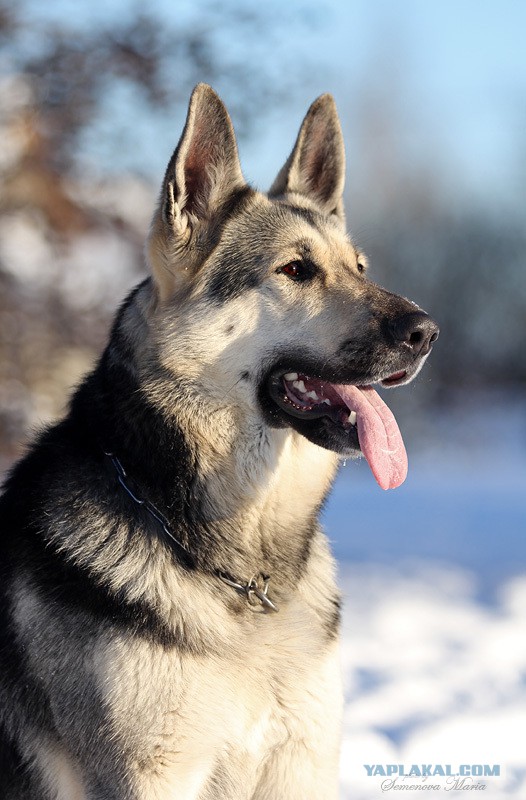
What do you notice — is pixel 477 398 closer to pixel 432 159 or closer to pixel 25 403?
pixel 432 159

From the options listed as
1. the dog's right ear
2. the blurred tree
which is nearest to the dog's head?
the dog's right ear

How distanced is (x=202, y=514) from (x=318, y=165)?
1.58 meters

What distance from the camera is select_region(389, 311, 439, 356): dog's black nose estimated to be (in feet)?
8.78

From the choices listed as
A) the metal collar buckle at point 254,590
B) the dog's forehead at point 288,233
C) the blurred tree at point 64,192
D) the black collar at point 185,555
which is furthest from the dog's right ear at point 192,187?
the blurred tree at point 64,192

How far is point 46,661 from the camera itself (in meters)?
2.46

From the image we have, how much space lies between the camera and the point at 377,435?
2.73 metres

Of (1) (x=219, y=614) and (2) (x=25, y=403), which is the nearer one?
(1) (x=219, y=614)

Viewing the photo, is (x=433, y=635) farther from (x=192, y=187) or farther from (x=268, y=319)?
(x=192, y=187)

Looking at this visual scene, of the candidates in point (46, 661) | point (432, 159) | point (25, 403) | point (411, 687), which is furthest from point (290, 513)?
point (432, 159)

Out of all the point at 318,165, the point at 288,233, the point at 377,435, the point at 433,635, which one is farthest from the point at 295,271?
the point at 433,635

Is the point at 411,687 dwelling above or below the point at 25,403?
above

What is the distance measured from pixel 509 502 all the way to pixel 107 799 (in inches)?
265

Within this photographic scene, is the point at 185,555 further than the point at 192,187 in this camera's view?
No

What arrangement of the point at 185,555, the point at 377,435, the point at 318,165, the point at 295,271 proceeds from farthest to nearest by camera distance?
the point at 318,165, the point at 295,271, the point at 377,435, the point at 185,555
